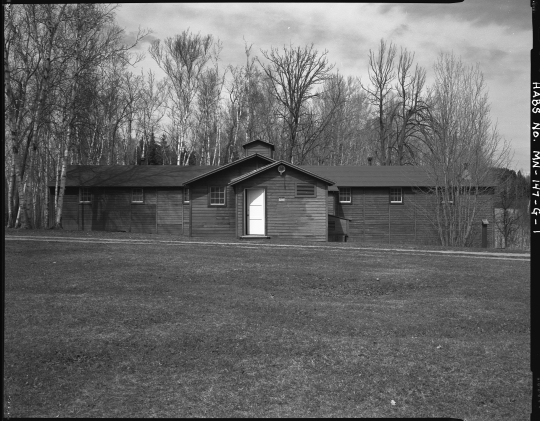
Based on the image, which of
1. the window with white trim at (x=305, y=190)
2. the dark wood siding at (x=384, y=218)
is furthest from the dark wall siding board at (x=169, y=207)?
the dark wood siding at (x=384, y=218)

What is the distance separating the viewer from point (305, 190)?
26875 millimetres

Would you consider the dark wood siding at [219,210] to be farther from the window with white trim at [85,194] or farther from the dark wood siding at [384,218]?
the window with white trim at [85,194]

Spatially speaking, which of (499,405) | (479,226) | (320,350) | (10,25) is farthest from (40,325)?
(479,226)

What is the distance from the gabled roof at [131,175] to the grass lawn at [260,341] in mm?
20277

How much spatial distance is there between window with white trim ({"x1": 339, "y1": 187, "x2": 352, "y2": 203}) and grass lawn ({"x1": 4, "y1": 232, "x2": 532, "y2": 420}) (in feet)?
65.8

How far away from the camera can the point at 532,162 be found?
6.13 ft

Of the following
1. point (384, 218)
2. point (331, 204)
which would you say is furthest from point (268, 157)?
point (384, 218)

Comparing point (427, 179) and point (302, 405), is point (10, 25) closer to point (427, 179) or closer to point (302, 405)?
point (302, 405)

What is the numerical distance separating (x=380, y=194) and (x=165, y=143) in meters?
22.3

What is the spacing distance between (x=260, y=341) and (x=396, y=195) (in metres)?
28.2

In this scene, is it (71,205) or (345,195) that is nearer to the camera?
(345,195)

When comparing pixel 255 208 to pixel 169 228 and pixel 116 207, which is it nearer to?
pixel 169 228

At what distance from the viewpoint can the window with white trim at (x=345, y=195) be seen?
34.1 m

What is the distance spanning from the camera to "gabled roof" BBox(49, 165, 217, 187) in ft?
112
